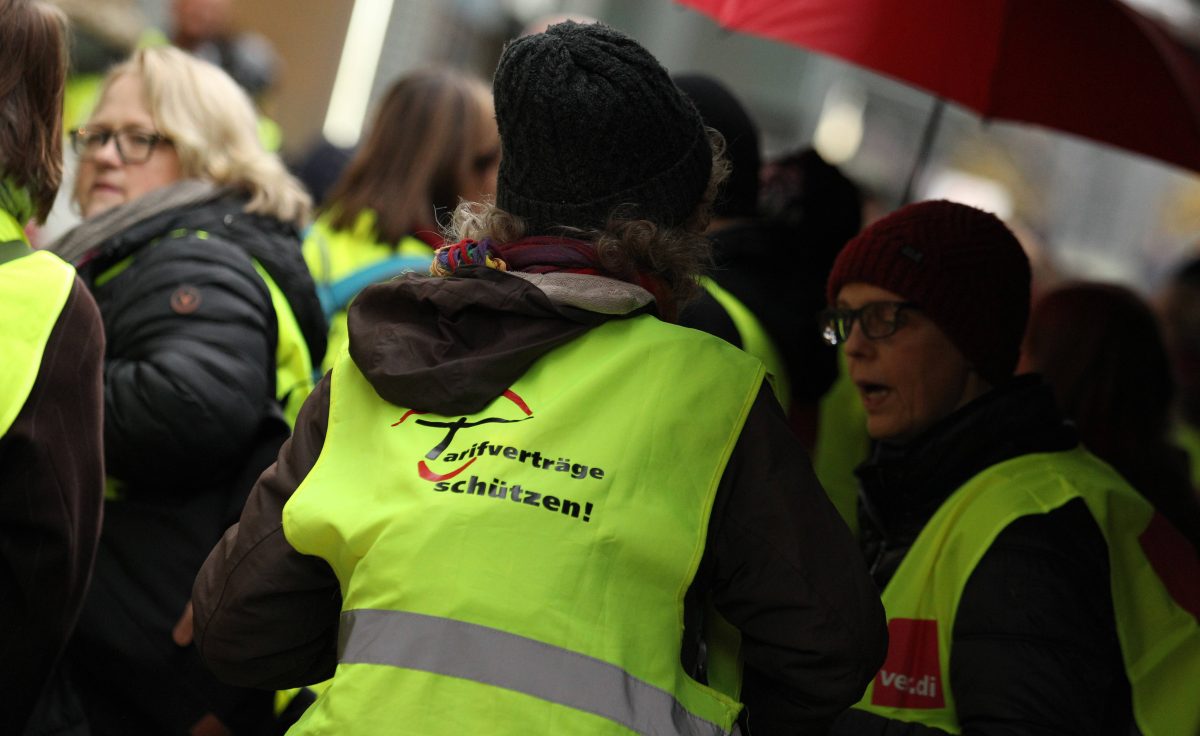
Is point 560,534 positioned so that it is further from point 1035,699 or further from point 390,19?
point 390,19

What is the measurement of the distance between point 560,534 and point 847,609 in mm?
445

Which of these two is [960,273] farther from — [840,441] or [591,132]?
[591,132]

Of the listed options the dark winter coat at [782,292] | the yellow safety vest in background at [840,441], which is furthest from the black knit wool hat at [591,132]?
the yellow safety vest in background at [840,441]

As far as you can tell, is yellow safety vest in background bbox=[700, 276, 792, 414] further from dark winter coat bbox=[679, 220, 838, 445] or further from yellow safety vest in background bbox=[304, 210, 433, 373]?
yellow safety vest in background bbox=[304, 210, 433, 373]

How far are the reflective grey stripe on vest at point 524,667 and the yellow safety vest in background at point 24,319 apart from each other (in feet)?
3.06

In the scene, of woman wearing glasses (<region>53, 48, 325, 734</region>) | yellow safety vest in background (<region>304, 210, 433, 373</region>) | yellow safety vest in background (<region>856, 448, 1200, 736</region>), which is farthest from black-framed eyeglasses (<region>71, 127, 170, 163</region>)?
yellow safety vest in background (<region>856, 448, 1200, 736</region>)

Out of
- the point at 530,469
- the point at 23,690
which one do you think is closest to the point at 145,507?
the point at 23,690

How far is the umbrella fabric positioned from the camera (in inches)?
152

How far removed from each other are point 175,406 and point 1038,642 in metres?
1.95

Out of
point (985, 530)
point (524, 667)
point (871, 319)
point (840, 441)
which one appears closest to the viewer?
point (524, 667)

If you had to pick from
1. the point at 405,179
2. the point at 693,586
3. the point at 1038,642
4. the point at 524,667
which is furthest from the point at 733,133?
the point at 524,667

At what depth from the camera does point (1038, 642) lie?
2.75 m

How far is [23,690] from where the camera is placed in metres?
2.86

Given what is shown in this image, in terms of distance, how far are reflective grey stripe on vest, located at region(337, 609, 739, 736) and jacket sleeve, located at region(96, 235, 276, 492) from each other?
4.84 feet
